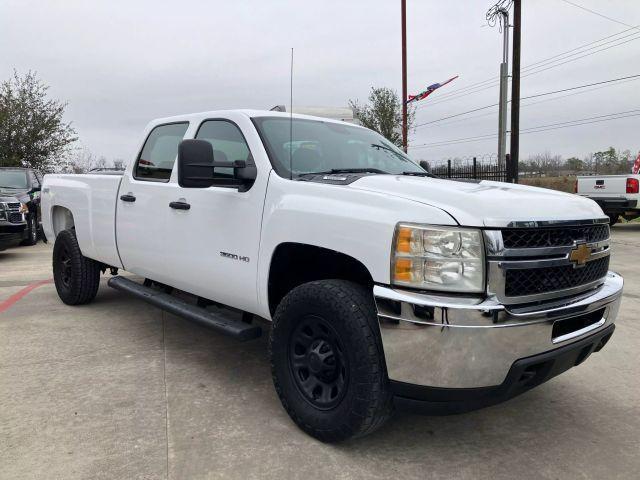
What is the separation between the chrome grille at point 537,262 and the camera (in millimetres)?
2352

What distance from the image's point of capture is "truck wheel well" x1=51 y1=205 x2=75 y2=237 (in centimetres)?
594

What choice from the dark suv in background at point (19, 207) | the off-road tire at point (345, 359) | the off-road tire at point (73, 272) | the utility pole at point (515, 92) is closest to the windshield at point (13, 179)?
the dark suv in background at point (19, 207)

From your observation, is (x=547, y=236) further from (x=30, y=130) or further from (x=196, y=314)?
(x=30, y=130)

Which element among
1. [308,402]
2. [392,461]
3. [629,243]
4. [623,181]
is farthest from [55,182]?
→ [623,181]

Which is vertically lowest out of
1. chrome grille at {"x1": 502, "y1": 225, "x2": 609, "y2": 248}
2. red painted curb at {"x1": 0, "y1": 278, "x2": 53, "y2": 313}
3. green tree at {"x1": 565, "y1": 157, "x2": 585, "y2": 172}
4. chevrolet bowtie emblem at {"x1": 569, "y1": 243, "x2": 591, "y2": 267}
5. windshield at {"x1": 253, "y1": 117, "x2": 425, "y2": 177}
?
red painted curb at {"x1": 0, "y1": 278, "x2": 53, "y2": 313}

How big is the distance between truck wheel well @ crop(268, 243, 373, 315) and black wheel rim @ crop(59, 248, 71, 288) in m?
3.35

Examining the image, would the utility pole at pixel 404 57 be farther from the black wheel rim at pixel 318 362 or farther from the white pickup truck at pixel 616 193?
the black wheel rim at pixel 318 362

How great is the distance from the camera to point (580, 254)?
8.81ft

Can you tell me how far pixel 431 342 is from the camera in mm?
2301

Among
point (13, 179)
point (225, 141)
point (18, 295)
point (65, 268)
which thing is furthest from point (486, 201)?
point (13, 179)

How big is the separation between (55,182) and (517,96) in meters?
14.2

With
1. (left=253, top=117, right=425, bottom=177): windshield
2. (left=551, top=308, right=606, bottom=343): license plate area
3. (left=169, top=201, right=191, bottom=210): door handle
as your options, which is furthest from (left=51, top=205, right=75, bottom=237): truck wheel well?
(left=551, top=308, right=606, bottom=343): license plate area

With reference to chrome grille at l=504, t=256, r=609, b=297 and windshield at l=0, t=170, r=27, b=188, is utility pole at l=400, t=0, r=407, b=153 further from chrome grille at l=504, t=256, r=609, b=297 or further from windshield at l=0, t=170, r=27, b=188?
chrome grille at l=504, t=256, r=609, b=297

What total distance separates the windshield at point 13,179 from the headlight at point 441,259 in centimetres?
1196
